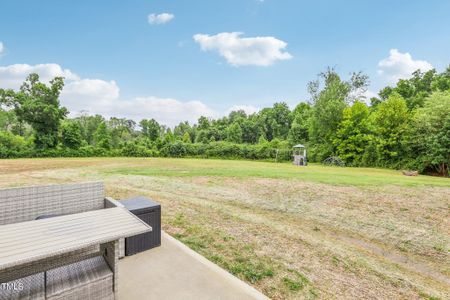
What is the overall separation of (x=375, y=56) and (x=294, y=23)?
9239mm

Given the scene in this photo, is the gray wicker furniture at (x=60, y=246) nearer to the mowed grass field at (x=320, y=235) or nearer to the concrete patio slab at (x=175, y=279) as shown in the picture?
the concrete patio slab at (x=175, y=279)

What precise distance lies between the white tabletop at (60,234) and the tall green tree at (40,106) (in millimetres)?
25989

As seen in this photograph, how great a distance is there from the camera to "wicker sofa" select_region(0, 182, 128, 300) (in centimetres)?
145

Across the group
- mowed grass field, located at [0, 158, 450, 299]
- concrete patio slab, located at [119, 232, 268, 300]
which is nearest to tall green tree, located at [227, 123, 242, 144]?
mowed grass field, located at [0, 158, 450, 299]

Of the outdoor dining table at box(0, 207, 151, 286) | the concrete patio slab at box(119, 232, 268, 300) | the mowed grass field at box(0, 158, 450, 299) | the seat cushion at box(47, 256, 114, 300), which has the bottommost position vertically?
the mowed grass field at box(0, 158, 450, 299)

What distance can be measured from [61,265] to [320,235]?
12.3 ft

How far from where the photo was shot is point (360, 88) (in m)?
25.7

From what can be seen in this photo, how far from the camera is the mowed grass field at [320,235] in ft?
8.32

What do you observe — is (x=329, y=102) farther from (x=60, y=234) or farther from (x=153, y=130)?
(x=60, y=234)

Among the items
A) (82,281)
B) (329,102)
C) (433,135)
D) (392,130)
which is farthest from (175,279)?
(329,102)

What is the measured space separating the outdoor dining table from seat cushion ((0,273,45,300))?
4.0 inches

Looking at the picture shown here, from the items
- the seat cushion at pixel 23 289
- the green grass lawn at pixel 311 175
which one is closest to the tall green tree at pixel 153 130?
the green grass lawn at pixel 311 175

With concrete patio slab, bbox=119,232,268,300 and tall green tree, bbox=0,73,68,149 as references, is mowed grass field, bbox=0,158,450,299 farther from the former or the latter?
tall green tree, bbox=0,73,68,149

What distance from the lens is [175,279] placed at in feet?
7.32
